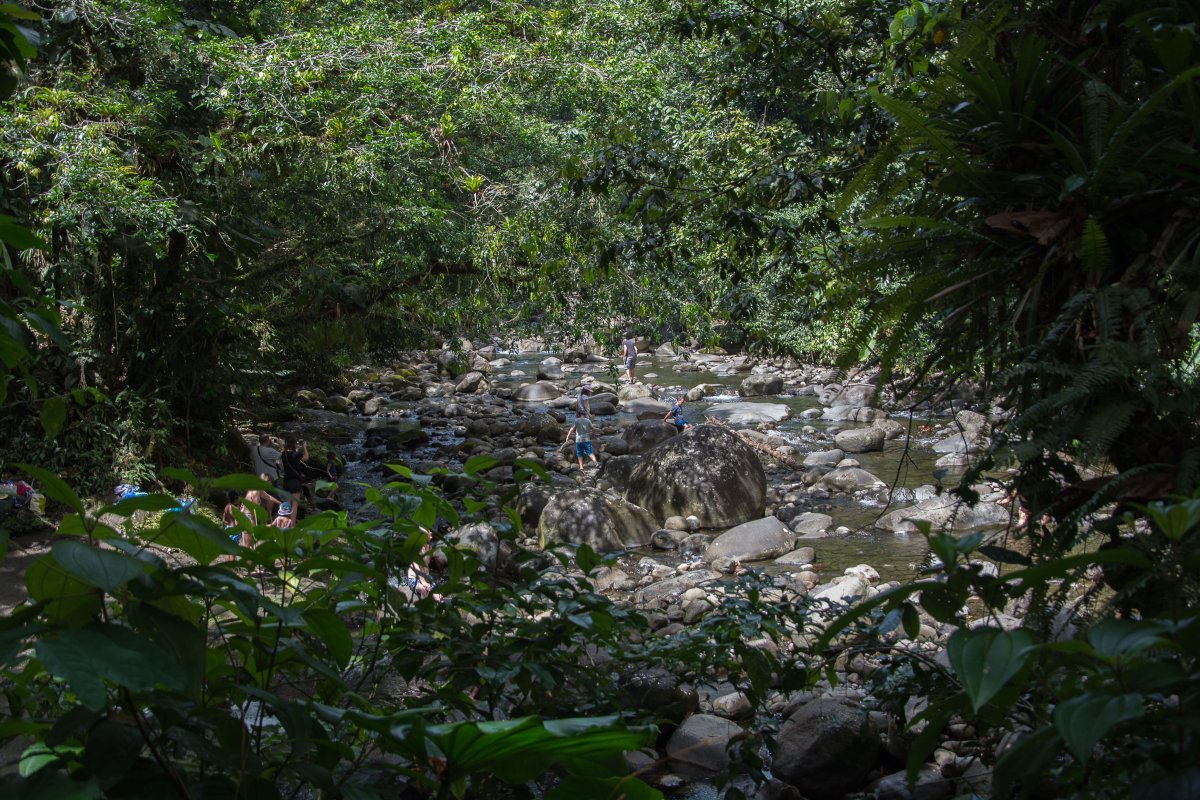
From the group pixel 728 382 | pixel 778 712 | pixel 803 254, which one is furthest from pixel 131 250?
pixel 728 382

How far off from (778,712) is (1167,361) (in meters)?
3.68

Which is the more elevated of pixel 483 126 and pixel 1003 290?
pixel 1003 290

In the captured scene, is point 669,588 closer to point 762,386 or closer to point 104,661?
point 104,661

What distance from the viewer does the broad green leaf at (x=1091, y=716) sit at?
85cm

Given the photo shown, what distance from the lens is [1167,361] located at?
170cm

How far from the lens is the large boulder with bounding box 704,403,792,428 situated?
1670cm

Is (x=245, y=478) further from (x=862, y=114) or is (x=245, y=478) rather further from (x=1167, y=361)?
(x=862, y=114)

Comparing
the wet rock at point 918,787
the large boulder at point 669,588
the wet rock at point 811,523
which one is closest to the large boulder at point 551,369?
the wet rock at point 811,523

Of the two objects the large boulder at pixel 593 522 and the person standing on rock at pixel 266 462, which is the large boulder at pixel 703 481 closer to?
the large boulder at pixel 593 522

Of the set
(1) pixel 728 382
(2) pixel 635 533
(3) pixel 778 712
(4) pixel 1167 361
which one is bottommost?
(1) pixel 728 382

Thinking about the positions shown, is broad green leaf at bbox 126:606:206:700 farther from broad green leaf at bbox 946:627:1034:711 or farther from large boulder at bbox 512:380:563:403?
large boulder at bbox 512:380:563:403

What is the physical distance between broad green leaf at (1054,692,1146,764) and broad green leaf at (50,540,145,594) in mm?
929

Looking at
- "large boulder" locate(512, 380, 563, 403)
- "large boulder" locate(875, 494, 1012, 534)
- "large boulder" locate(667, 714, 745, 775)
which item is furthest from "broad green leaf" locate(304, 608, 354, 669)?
"large boulder" locate(512, 380, 563, 403)

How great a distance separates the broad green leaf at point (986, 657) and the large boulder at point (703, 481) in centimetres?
982
